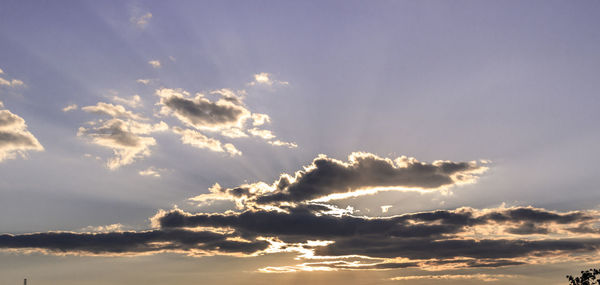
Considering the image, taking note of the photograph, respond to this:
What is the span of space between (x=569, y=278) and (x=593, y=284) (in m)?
7.86

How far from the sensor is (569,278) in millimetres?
194000

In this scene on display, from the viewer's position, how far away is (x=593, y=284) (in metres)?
189
